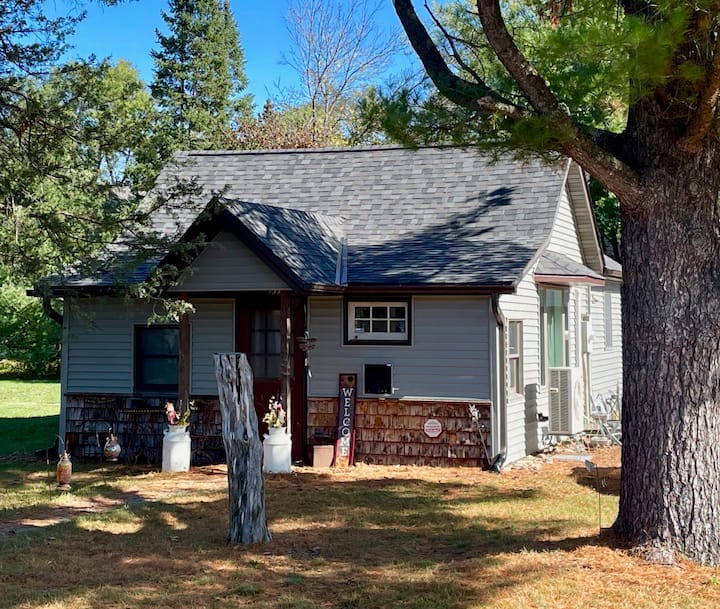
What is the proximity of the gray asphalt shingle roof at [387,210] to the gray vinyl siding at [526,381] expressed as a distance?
0.86m

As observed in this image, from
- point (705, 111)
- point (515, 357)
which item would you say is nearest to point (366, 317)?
point (515, 357)

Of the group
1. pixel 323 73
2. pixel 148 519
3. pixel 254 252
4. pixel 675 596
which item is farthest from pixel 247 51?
pixel 675 596

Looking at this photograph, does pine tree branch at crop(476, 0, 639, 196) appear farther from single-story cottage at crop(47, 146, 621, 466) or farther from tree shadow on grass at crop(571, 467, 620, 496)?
single-story cottage at crop(47, 146, 621, 466)

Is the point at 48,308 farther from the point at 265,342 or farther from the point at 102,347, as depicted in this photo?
the point at 265,342

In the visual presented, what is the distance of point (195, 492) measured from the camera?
10375 mm

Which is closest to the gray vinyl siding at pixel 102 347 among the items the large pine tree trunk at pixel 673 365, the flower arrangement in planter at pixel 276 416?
the flower arrangement in planter at pixel 276 416

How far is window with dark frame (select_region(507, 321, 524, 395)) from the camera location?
12.9 m

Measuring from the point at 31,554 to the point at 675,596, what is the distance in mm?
5162

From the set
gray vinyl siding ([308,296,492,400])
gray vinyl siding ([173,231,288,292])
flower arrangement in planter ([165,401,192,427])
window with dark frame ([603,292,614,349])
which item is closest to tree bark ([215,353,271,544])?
gray vinyl siding ([173,231,288,292])

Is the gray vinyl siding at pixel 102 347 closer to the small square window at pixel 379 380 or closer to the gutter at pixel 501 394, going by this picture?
the small square window at pixel 379 380

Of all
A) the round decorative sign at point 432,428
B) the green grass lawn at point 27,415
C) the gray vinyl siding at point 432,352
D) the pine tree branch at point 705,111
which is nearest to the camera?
the pine tree branch at point 705,111

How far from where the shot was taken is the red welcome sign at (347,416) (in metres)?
12.4

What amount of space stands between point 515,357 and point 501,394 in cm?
116

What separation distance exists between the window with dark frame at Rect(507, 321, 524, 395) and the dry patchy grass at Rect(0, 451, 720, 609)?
2.06m
